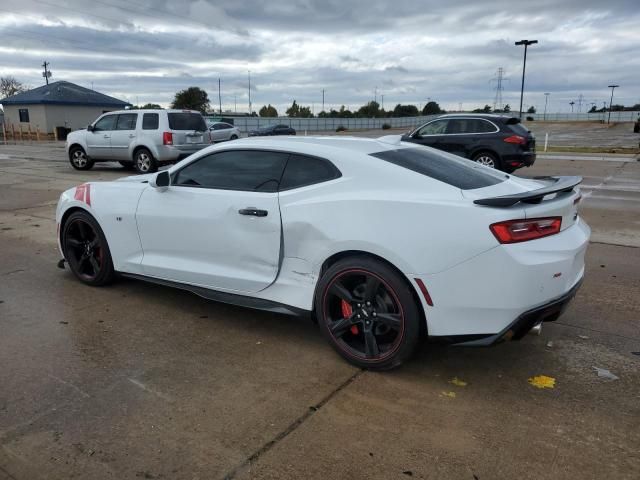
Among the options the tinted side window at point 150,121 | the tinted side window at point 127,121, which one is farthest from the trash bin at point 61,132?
the tinted side window at point 150,121

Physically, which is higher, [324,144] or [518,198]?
[324,144]

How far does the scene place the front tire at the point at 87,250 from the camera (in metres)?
5.05

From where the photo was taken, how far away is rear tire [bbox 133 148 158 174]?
15.3m

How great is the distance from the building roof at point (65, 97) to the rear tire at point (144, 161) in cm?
3305

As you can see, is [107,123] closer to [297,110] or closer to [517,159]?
[517,159]

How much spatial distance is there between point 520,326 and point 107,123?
1544 centimetres

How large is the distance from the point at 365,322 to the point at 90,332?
2.20 m

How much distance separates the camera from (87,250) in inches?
207

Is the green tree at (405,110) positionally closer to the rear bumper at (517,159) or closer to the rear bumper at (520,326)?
the rear bumper at (517,159)

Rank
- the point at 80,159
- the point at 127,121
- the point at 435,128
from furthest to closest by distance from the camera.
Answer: the point at 80,159
the point at 127,121
the point at 435,128

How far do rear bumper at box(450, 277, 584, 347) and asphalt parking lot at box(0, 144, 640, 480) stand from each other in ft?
1.13

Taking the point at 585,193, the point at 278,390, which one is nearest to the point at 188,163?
the point at 278,390

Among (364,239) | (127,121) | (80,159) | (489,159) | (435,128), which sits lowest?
(80,159)

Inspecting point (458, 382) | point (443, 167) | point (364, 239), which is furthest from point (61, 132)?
point (458, 382)
